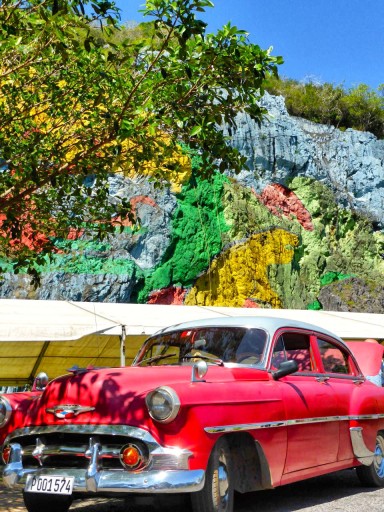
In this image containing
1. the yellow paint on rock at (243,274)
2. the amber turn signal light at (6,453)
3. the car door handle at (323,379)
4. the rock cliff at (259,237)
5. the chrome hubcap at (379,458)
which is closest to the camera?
the amber turn signal light at (6,453)

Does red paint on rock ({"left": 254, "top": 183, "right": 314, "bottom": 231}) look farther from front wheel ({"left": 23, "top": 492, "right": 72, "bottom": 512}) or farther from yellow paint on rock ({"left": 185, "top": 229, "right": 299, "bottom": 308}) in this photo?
front wheel ({"left": 23, "top": 492, "right": 72, "bottom": 512})

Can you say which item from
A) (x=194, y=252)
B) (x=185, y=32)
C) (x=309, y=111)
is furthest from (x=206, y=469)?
(x=309, y=111)

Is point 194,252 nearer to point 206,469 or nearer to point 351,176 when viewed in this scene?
point 351,176

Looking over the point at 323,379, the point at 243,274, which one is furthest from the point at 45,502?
the point at 243,274

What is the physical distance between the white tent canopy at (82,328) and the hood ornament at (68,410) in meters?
3.86

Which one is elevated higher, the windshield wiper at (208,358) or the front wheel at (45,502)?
the windshield wiper at (208,358)

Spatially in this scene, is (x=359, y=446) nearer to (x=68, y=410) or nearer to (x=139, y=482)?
(x=139, y=482)

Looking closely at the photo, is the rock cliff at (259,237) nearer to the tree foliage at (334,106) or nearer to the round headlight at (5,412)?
the tree foliage at (334,106)

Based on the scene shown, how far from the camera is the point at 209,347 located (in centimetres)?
627

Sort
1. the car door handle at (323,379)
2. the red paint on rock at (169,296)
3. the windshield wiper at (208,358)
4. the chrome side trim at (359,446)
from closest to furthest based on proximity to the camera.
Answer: the windshield wiper at (208,358)
the car door handle at (323,379)
the chrome side trim at (359,446)
the red paint on rock at (169,296)

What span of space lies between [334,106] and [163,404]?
25.8 metres

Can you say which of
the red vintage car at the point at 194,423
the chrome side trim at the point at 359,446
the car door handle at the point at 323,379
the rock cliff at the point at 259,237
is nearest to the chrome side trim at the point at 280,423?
the red vintage car at the point at 194,423

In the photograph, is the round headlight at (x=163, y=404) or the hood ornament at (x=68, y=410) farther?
the hood ornament at (x=68, y=410)

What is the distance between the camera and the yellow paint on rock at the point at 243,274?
21.9 metres
